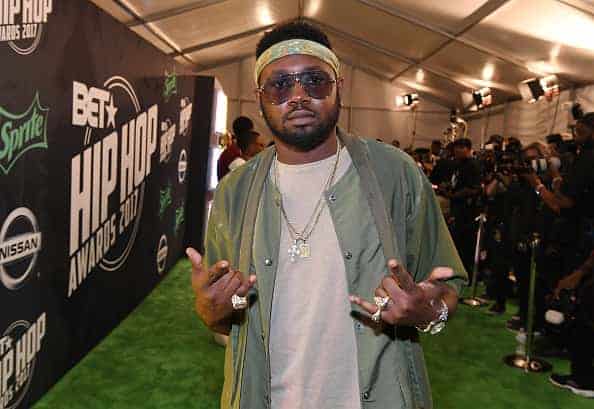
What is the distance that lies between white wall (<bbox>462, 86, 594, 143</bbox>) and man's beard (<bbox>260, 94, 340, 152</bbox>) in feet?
30.1

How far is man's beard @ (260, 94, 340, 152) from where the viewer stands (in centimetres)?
154

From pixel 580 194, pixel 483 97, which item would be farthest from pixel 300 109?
pixel 483 97

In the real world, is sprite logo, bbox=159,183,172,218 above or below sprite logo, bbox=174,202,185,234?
above

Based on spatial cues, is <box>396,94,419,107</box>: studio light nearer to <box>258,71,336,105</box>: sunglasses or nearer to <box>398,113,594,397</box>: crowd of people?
<box>398,113,594,397</box>: crowd of people

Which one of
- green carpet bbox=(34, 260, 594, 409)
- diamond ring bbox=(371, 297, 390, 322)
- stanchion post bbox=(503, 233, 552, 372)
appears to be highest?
diamond ring bbox=(371, 297, 390, 322)

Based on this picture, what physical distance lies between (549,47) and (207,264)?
8723 mm

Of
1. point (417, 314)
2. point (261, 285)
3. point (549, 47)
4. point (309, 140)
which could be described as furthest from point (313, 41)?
point (549, 47)

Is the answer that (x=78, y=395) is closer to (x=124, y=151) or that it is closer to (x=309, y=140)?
(x=124, y=151)

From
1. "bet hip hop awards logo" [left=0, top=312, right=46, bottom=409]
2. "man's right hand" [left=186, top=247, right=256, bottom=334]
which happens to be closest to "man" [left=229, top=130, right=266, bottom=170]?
"bet hip hop awards logo" [left=0, top=312, right=46, bottom=409]

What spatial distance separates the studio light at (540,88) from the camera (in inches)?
399

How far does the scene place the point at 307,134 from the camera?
1.54 m

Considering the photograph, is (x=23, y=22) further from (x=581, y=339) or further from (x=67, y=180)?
(x=581, y=339)

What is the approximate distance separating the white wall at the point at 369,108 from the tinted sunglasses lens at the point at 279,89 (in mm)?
16606

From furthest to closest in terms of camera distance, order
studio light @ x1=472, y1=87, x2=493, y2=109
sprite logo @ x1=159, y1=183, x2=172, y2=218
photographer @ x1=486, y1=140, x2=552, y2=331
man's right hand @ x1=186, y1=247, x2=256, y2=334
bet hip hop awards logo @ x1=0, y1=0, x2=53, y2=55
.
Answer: studio light @ x1=472, y1=87, x2=493, y2=109 → sprite logo @ x1=159, y1=183, x2=172, y2=218 → photographer @ x1=486, y1=140, x2=552, y2=331 → bet hip hop awards logo @ x1=0, y1=0, x2=53, y2=55 → man's right hand @ x1=186, y1=247, x2=256, y2=334
